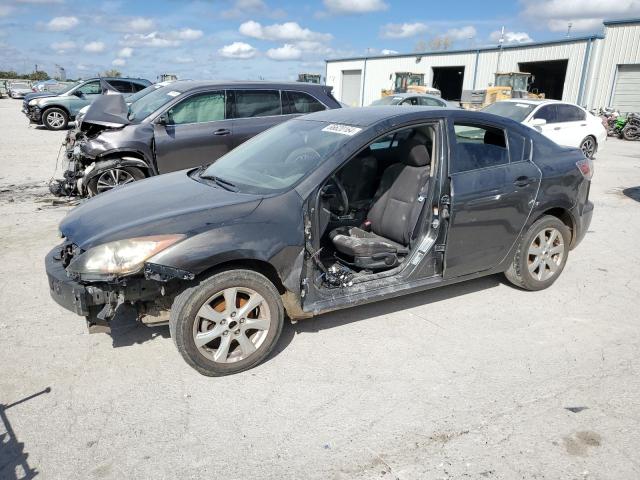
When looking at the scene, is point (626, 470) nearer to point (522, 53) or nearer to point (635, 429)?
point (635, 429)

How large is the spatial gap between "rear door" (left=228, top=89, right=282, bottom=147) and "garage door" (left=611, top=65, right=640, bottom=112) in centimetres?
2331

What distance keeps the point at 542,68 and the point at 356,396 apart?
38.0 metres

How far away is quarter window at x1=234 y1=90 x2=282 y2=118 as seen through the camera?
7609 mm

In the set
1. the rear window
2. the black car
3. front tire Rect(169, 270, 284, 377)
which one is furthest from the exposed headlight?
the rear window

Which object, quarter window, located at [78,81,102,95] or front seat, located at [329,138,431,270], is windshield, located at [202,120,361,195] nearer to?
front seat, located at [329,138,431,270]

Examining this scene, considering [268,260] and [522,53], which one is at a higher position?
[522,53]

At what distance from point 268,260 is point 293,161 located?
0.94 metres

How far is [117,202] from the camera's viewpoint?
3643 mm

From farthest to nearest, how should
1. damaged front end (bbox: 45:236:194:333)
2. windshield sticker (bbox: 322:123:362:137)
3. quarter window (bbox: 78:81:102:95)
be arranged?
quarter window (bbox: 78:81:102:95), windshield sticker (bbox: 322:123:362:137), damaged front end (bbox: 45:236:194:333)

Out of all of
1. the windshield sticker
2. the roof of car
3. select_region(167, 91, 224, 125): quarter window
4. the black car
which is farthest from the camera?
select_region(167, 91, 224, 125): quarter window

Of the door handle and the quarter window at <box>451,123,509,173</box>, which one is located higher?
the quarter window at <box>451,123,509,173</box>

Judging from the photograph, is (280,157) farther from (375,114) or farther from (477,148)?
(477,148)

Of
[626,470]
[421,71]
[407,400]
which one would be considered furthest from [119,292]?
[421,71]

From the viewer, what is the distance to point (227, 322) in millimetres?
3182
